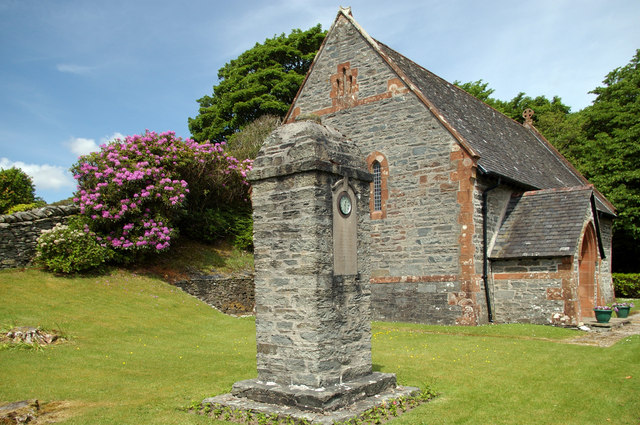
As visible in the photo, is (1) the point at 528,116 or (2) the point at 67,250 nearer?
(2) the point at 67,250

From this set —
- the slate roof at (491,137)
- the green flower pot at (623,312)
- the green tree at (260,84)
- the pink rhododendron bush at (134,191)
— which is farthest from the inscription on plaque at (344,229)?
the green tree at (260,84)

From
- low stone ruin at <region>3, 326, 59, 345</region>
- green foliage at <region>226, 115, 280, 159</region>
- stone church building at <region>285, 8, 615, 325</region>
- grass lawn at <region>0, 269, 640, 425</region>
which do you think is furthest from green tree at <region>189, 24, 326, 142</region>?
low stone ruin at <region>3, 326, 59, 345</region>

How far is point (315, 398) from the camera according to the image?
23.1 feet

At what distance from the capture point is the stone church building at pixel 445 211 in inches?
642

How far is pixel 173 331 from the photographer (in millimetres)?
14641

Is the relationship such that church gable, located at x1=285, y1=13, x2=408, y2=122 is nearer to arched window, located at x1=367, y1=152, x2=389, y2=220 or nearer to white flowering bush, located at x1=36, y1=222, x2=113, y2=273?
arched window, located at x1=367, y1=152, x2=389, y2=220

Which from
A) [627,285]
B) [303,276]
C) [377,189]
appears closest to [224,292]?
[377,189]

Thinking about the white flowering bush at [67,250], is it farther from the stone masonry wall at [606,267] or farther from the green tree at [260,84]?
the stone masonry wall at [606,267]

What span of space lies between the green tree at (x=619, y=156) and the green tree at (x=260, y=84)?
1907cm

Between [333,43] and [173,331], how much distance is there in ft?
39.8

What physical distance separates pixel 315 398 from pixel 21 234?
14442 mm

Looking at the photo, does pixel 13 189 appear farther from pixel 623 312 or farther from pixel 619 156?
pixel 619 156

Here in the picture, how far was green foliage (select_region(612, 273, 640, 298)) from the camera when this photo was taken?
2828cm

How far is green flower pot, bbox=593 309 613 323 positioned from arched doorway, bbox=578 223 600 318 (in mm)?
1581
